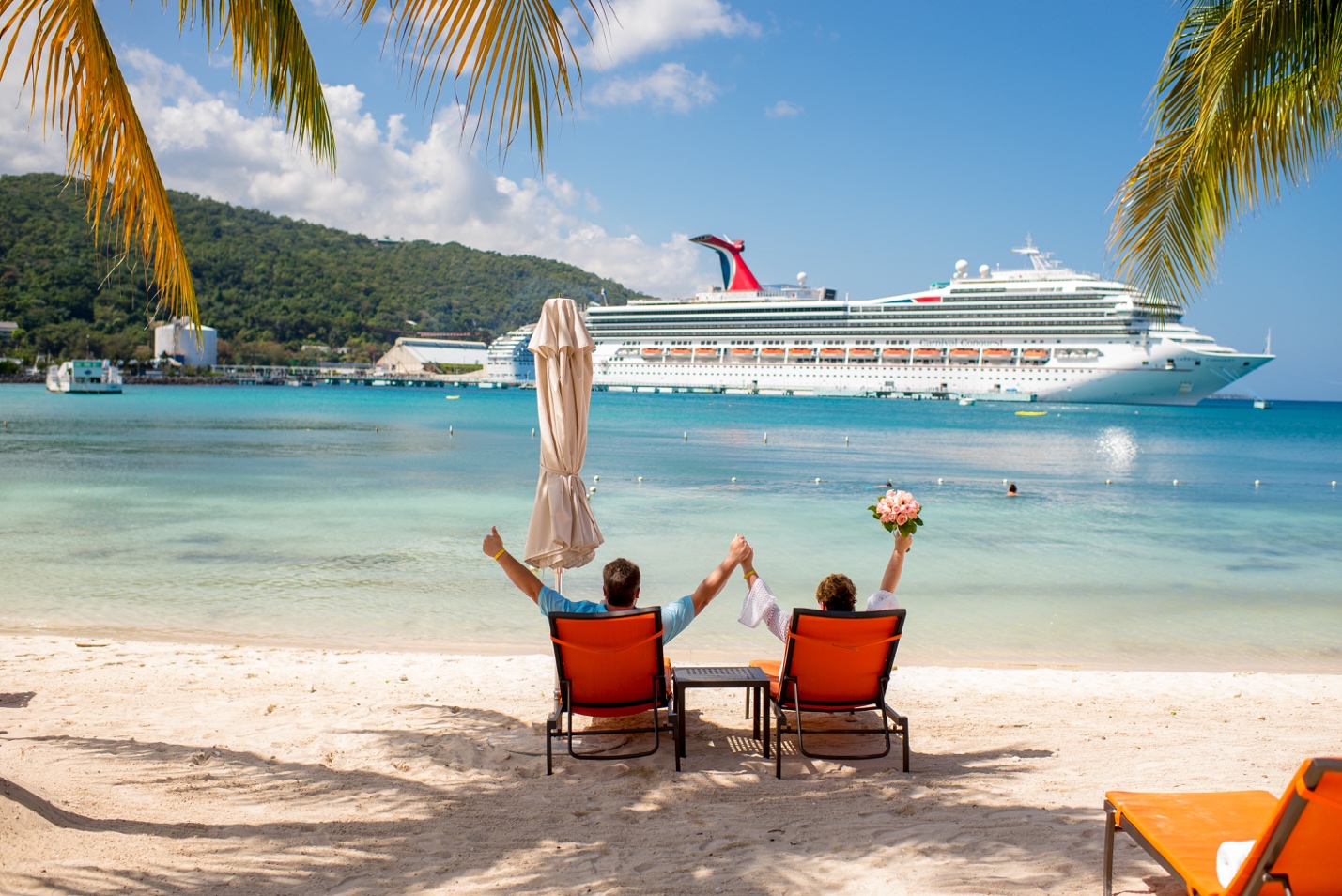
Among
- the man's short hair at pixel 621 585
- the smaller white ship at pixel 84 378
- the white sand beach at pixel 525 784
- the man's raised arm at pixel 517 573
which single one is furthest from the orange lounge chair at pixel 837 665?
the smaller white ship at pixel 84 378

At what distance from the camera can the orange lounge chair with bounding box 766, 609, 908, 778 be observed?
303 cm

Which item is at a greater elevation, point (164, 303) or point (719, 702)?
point (164, 303)

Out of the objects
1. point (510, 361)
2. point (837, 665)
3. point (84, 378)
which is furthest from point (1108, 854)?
point (510, 361)

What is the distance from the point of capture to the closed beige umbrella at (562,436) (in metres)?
3.68

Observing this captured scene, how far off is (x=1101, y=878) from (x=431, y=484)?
12973mm

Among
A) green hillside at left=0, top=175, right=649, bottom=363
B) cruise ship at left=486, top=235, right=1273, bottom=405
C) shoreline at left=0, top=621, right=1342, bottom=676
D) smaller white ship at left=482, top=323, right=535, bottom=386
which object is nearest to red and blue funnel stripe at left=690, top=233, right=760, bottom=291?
cruise ship at left=486, top=235, right=1273, bottom=405

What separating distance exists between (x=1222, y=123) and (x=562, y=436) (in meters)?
3.23

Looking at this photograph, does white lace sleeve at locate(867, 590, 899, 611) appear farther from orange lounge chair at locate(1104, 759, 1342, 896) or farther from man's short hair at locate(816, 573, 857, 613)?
orange lounge chair at locate(1104, 759, 1342, 896)

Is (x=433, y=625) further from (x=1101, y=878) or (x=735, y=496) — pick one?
(x=735, y=496)

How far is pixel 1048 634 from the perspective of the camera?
6012 mm

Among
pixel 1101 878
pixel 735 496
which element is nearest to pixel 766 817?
pixel 1101 878

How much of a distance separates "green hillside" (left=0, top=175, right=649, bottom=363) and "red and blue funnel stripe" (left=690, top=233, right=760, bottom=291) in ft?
39.4

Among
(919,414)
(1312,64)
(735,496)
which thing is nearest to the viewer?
(1312,64)

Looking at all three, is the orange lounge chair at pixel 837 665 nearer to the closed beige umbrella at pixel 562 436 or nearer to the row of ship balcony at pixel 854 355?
the closed beige umbrella at pixel 562 436
